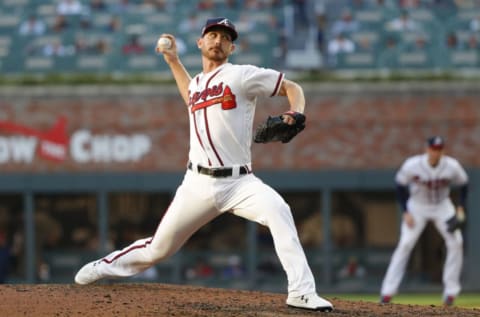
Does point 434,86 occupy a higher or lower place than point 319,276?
higher

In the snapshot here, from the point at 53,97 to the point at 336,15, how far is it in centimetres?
530

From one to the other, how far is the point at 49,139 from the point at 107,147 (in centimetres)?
105

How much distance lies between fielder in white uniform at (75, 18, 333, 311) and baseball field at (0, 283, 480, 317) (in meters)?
0.36

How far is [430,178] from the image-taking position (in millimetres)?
12258

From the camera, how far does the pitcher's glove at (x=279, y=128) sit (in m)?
6.70

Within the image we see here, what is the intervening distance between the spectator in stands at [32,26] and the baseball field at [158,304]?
11586 millimetres

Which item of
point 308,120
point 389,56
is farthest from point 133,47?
point 389,56

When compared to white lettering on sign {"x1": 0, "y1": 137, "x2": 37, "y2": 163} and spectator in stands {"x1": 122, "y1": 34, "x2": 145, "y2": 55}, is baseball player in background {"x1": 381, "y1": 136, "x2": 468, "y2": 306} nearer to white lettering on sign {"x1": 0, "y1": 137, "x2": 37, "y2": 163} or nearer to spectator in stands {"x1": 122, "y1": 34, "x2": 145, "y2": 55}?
spectator in stands {"x1": 122, "y1": 34, "x2": 145, "y2": 55}

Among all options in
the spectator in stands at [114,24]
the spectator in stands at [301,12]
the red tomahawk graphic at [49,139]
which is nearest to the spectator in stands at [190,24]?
the spectator in stands at [114,24]

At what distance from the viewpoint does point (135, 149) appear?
18641 mm

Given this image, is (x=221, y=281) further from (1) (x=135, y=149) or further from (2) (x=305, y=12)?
(2) (x=305, y=12)

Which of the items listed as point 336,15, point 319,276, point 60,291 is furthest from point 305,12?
point 60,291

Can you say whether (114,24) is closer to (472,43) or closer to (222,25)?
(472,43)

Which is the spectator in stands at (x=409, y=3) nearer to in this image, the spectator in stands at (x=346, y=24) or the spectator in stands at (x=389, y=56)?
the spectator in stands at (x=389, y=56)
